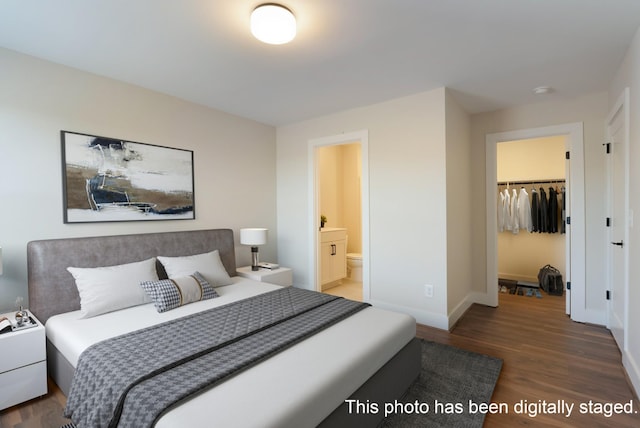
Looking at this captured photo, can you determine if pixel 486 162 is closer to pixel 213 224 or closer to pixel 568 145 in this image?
pixel 568 145

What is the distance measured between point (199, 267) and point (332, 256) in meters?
2.41

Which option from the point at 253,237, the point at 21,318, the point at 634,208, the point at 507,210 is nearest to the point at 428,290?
the point at 634,208

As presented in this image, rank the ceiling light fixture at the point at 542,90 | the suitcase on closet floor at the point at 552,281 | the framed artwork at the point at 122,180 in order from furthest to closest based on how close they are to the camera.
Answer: the suitcase on closet floor at the point at 552,281, the ceiling light fixture at the point at 542,90, the framed artwork at the point at 122,180

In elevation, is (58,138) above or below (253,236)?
above

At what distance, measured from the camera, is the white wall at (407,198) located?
3219 mm

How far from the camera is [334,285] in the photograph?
16.8ft

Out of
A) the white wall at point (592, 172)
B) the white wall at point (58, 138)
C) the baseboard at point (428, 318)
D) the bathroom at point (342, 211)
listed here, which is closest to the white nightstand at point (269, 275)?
the white wall at point (58, 138)

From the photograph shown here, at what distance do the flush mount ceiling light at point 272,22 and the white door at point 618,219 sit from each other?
2.63 metres

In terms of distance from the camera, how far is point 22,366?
201 cm

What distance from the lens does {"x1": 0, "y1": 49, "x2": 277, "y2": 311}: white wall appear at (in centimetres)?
238

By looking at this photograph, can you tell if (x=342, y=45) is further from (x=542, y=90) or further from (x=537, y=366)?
(x=537, y=366)

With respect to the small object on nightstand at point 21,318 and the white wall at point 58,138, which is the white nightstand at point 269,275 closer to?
the white wall at point 58,138

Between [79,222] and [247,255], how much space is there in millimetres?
1940

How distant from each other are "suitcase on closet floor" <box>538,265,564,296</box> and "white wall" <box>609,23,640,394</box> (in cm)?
228
